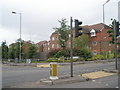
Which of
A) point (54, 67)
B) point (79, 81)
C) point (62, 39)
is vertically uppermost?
point (62, 39)

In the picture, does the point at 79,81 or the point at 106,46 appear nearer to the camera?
the point at 79,81

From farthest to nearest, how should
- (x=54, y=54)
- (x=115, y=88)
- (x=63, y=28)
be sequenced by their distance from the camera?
(x=63, y=28)
(x=54, y=54)
(x=115, y=88)

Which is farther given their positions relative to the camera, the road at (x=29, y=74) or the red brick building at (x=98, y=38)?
the red brick building at (x=98, y=38)

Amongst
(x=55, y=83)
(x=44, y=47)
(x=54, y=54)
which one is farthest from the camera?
(x=44, y=47)

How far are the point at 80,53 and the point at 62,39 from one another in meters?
14.5

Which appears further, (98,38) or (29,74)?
(98,38)

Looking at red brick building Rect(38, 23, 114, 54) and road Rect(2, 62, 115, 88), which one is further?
red brick building Rect(38, 23, 114, 54)

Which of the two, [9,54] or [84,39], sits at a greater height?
[84,39]

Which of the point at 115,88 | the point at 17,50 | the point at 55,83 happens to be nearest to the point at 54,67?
the point at 55,83

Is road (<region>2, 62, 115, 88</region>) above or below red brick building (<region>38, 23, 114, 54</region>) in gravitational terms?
below

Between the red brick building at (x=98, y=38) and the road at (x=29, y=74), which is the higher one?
the red brick building at (x=98, y=38)

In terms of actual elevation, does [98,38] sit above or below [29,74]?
above

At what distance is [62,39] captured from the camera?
46.8 meters

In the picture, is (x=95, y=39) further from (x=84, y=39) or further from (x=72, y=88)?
(x=72, y=88)
